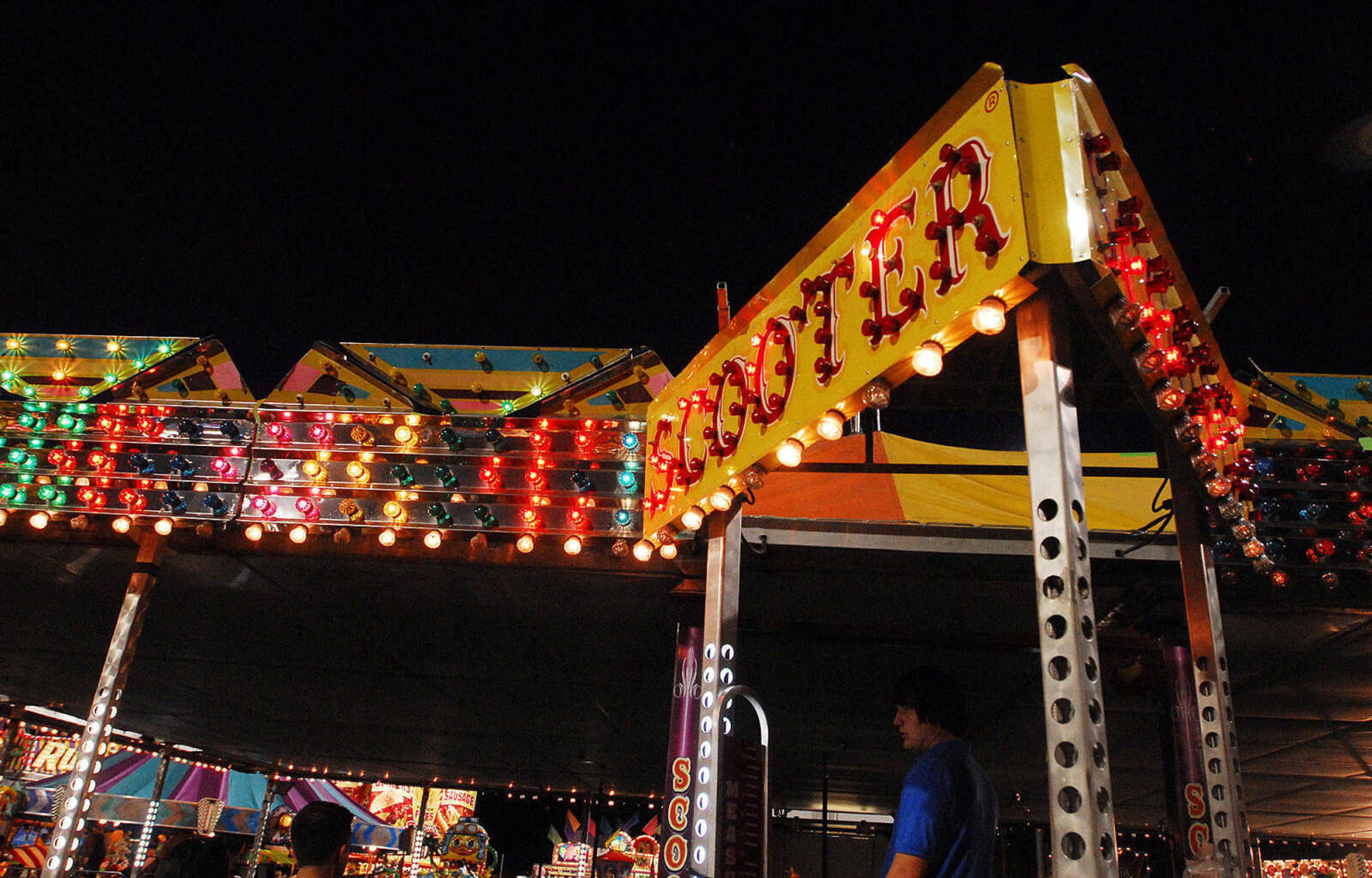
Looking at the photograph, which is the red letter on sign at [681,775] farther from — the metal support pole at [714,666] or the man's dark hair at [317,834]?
the man's dark hair at [317,834]

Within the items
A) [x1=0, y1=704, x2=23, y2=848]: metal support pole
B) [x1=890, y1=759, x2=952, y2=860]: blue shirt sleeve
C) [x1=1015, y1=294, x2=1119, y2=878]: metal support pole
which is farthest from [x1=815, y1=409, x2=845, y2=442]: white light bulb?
[x1=0, y1=704, x2=23, y2=848]: metal support pole

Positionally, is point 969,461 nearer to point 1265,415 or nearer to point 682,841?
point 1265,415

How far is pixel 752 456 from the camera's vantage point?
5.58 metres

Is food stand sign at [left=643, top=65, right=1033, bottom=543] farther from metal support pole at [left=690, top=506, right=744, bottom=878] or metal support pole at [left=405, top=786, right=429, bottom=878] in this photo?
metal support pole at [left=405, top=786, right=429, bottom=878]

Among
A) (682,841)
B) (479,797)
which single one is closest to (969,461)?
(682,841)

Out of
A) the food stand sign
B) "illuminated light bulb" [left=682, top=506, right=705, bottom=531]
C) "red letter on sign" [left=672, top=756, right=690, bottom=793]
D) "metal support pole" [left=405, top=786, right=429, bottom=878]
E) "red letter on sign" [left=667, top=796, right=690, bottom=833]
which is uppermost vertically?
the food stand sign

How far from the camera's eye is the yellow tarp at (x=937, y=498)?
7902mm

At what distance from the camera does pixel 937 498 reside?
8.30 metres

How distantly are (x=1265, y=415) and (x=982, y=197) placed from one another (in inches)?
238

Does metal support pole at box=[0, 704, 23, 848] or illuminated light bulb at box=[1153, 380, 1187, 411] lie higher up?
illuminated light bulb at box=[1153, 380, 1187, 411]

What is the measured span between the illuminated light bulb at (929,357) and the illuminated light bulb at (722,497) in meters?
2.04

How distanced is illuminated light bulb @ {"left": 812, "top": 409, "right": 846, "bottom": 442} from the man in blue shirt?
1.60 m

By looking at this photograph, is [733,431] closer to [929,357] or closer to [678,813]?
[929,357]

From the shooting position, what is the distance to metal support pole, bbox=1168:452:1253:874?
495cm
